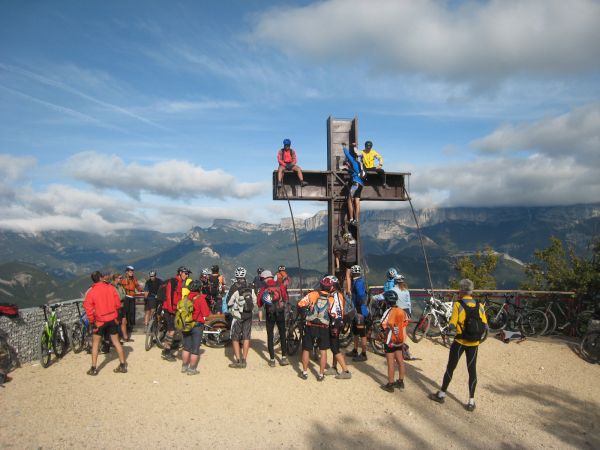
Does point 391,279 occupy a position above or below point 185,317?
above

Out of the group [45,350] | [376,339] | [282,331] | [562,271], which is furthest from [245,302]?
[562,271]

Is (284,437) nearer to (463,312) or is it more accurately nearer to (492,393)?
(463,312)

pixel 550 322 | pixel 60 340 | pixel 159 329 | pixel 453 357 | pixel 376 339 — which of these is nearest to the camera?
pixel 453 357

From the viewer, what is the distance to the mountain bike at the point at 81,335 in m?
10.8

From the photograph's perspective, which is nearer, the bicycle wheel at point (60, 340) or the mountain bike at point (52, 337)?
the mountain bike at point (52, 337)

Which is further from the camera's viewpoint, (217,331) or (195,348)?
(217,331)

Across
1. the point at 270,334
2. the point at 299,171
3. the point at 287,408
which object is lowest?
the point at 287,408

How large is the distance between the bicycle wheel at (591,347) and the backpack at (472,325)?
16.9 ft

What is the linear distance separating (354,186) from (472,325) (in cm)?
619

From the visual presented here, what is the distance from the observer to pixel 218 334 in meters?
11.5

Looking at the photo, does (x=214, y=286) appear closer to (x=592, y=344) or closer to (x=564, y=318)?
(x=592, y=344)

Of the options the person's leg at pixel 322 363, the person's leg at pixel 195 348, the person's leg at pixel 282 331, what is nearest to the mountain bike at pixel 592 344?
the person's leg at pixel 322 363

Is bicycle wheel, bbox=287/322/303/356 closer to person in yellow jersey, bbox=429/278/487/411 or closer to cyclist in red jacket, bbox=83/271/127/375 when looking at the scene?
cyclist in red jacket, bbox=83/271/127/375

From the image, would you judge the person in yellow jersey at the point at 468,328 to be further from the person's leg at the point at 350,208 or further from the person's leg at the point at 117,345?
the person's leg at the point at 117,345
